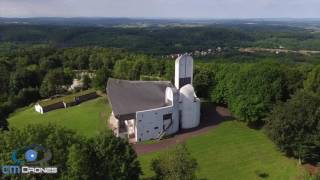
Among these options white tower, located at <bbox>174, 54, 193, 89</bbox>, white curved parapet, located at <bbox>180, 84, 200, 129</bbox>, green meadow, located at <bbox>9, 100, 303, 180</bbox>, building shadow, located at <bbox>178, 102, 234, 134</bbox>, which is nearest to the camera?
green meadow, located at <bbox>9, 100, 303, 180</bbox>

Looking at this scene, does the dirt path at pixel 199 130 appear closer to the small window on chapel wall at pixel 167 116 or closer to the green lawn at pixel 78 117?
the small window on chapel wall at pixel 167 116

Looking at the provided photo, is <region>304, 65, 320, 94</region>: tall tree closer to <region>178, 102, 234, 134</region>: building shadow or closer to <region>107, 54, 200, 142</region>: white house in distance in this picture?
<region>178, 102, 234, 134</region>: building shadow

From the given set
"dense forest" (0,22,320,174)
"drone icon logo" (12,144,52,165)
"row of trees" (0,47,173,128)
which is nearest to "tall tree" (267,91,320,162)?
"dense forest" (0,22,320,174)

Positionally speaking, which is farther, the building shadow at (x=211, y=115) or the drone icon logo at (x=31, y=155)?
the building shadow at (x=211, y=115)

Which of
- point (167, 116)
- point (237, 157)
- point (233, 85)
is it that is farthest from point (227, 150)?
point (233, 85)

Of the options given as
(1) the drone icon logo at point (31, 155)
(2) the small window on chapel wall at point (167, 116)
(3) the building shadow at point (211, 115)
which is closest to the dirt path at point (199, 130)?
(3) the building shadow at point (211, 115)

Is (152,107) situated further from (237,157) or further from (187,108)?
(237,157)
